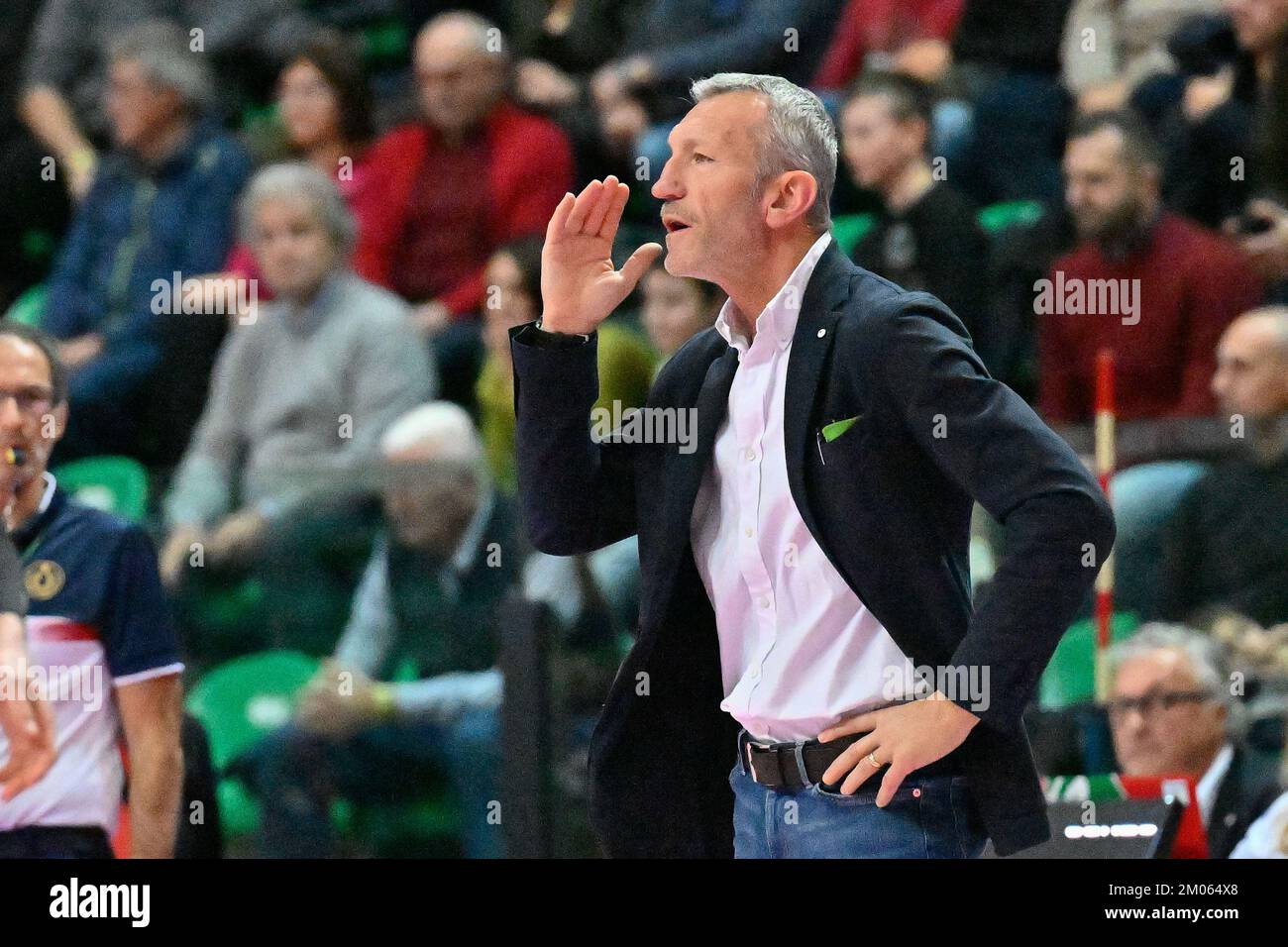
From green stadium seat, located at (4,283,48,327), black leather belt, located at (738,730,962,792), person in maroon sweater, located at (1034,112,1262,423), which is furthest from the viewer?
green stadium seat, located at (4,283,48,327)

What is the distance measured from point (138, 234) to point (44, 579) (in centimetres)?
177

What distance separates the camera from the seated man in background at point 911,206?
4.83 meters

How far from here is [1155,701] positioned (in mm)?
4266

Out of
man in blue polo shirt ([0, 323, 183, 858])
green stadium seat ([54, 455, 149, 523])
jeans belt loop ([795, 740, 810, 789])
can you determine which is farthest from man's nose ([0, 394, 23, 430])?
jeans belt loop ([795, 740, 810, 789])

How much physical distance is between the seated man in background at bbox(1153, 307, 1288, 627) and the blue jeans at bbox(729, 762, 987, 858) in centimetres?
193

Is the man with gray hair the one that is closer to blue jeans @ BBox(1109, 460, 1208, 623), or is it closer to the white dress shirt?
the white dress shirt

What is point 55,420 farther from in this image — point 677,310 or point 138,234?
point 677,310

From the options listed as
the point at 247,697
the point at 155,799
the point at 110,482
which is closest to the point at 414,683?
the point at 247,697

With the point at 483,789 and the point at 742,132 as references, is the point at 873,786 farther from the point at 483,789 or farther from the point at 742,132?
the point at 483,789

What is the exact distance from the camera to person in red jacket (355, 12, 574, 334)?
17.4 feet

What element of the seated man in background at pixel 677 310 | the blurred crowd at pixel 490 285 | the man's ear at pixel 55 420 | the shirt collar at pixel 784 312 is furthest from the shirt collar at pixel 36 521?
the shirt collar at pixel 784 312

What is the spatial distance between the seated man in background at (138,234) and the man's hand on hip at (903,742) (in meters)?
3.06

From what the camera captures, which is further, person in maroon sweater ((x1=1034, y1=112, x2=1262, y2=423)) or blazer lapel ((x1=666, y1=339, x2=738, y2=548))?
person in maroon sweater ((x1=1034, y1=112, x2=1262, y2=423))
